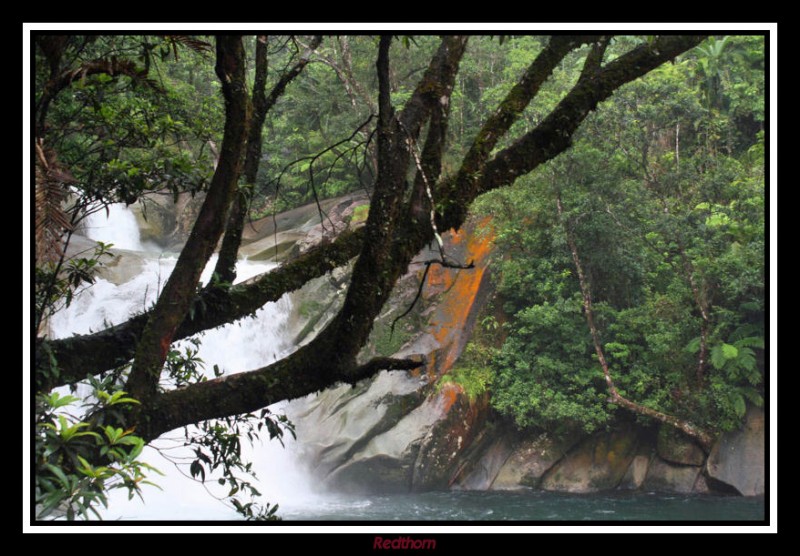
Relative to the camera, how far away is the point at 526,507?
10672 mm

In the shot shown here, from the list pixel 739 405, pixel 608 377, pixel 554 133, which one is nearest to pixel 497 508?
pixel 608 377

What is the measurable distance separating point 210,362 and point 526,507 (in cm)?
583

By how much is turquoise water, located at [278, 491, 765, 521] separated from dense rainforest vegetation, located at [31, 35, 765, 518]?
1.22 metres

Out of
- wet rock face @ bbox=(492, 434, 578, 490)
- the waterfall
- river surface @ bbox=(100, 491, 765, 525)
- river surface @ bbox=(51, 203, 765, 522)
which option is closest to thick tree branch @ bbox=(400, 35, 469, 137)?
river surface @ bbox=(51, 203, 765, 522)

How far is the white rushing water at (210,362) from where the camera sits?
11.4m

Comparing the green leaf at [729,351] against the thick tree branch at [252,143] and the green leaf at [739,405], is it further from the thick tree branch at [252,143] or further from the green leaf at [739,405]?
the thick tree branch at [252,143]

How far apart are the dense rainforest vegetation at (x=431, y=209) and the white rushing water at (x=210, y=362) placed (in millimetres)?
529

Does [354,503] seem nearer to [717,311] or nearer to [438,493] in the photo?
[438,493]

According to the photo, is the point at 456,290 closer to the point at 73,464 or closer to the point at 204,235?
the point at 204,235

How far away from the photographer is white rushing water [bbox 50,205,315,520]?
37.3ft

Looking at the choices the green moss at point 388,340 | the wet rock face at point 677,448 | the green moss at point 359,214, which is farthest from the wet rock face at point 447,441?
the green moss at point 359,214

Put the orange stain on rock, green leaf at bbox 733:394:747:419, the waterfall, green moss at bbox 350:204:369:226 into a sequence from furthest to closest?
the waterfall < green moss at bbox 350:204:369:226 < the orange stain on rock < green leaf at bbox 733:394:747:419

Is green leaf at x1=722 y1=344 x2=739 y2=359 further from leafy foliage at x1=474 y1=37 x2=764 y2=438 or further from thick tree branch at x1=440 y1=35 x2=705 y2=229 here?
thick tree branch at x1=440 y1=35 x2=705 y2=229

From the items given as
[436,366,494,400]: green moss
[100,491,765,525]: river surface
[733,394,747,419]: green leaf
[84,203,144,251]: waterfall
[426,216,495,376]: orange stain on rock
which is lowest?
[100,491,765,525]: river surface
